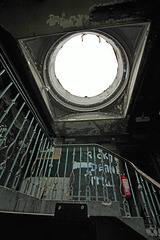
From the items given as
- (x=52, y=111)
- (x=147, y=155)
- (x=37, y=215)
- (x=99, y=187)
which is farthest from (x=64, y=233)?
(x=147, y=155)

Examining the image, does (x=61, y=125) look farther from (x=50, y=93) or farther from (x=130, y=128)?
(x=130, y=128)

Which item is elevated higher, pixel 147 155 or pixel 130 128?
pixel 130 128

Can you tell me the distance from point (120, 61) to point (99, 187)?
4.01m

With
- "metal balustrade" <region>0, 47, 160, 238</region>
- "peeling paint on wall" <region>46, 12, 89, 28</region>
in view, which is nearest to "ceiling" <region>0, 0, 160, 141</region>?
"peeling paint on wall" <region>46, 12, 89, 28</region>

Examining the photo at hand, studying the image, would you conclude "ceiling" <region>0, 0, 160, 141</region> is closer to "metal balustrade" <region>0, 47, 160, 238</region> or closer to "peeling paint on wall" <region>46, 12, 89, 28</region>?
"peeling paint on wall" <region>46, 12, 89, 28</region>

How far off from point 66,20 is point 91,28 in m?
0.48

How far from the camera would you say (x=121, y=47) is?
337 centimetres

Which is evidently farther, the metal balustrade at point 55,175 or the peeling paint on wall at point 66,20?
the peeling paint on wall at point 66,20

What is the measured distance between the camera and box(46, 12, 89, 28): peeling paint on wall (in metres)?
2.17

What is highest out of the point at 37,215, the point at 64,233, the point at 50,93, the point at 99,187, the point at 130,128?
the point at 50,93

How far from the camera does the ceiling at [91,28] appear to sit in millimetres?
2102

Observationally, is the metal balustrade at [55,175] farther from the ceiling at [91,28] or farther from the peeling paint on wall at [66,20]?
the peeling paint on wall at [66,20]

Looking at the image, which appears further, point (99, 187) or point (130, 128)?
point (130, 128)

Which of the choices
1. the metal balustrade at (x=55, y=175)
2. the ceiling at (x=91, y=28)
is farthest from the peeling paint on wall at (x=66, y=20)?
the metal balustrade at (x=55, y=175)
